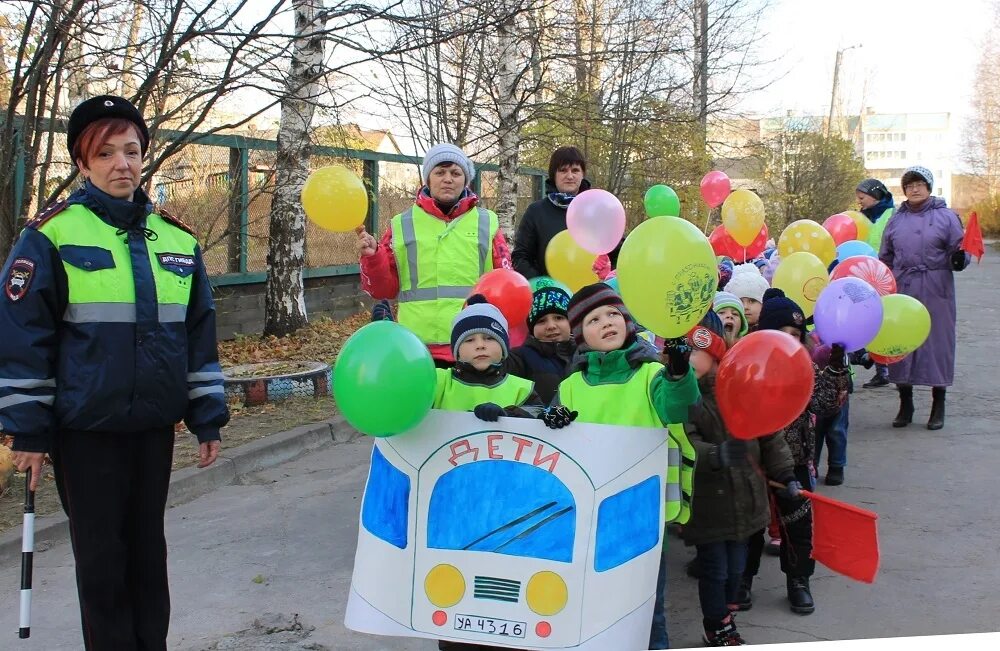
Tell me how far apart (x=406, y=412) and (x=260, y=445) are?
403 centimetres

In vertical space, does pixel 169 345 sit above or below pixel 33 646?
above

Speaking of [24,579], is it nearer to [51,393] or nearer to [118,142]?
[51,393]

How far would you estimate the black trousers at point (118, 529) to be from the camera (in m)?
2.87

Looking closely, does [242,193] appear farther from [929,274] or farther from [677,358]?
[677,358]

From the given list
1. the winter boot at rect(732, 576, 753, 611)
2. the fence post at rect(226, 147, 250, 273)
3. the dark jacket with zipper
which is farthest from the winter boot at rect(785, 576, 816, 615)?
the fence post at rect(226, 147, 250, 273)

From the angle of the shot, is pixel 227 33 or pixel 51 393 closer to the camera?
pixel 51 393

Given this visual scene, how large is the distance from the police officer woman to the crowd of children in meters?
0.99

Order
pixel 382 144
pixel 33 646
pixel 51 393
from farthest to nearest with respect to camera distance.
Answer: pixel 382 144
pixel 33 646
pixel 51 393

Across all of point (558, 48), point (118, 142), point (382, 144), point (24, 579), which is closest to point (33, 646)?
point (24, 579)

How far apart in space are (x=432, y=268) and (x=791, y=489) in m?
1.85

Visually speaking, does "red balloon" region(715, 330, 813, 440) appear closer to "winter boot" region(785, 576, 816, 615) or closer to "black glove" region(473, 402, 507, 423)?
"black glove" region(473, 402, 507, 423)

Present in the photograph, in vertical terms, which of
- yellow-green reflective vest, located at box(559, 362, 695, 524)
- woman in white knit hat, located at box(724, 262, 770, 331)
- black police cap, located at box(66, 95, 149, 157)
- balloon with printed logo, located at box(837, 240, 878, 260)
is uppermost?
black police cap, located at box(66, 95, 149, 157)

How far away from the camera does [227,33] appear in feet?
17.7

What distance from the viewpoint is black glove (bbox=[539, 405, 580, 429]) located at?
299 centimetres
